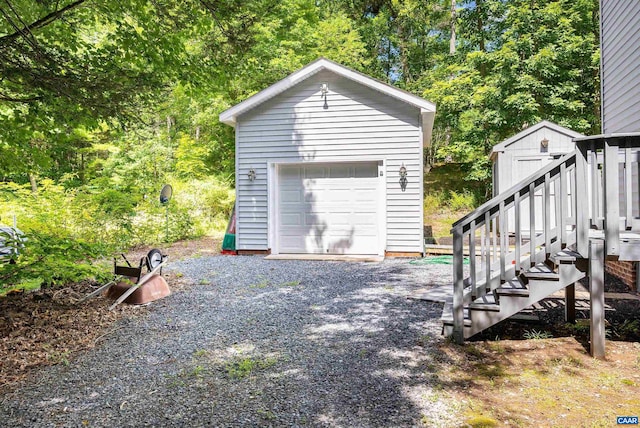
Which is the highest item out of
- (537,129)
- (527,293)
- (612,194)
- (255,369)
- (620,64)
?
(537,129)

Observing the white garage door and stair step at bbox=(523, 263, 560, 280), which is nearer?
stair step at bbox=(523, 263, 560, 280)

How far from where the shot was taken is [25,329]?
404cm

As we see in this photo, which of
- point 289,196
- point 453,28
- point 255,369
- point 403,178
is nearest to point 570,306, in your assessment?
point 255,369

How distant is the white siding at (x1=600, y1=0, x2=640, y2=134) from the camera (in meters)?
5.12

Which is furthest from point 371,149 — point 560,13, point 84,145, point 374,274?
point 84,145

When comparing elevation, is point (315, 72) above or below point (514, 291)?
above

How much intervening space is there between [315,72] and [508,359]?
7.24 metres

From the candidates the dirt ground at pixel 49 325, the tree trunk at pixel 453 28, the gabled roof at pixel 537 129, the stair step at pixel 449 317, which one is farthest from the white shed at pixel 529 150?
the tree trunk at pixel 453 28

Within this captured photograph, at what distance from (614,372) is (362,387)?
1.89m

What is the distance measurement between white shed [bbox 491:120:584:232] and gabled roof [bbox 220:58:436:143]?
2.45m

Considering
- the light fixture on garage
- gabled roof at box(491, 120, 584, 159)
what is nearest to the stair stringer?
the light fixture on garage

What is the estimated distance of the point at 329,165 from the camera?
364 inches

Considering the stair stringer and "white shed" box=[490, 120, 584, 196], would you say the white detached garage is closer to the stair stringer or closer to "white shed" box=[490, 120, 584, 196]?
"white shed" box=[490, 120, 584, 196]

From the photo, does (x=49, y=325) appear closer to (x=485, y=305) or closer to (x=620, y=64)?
(x=485, y=305)
